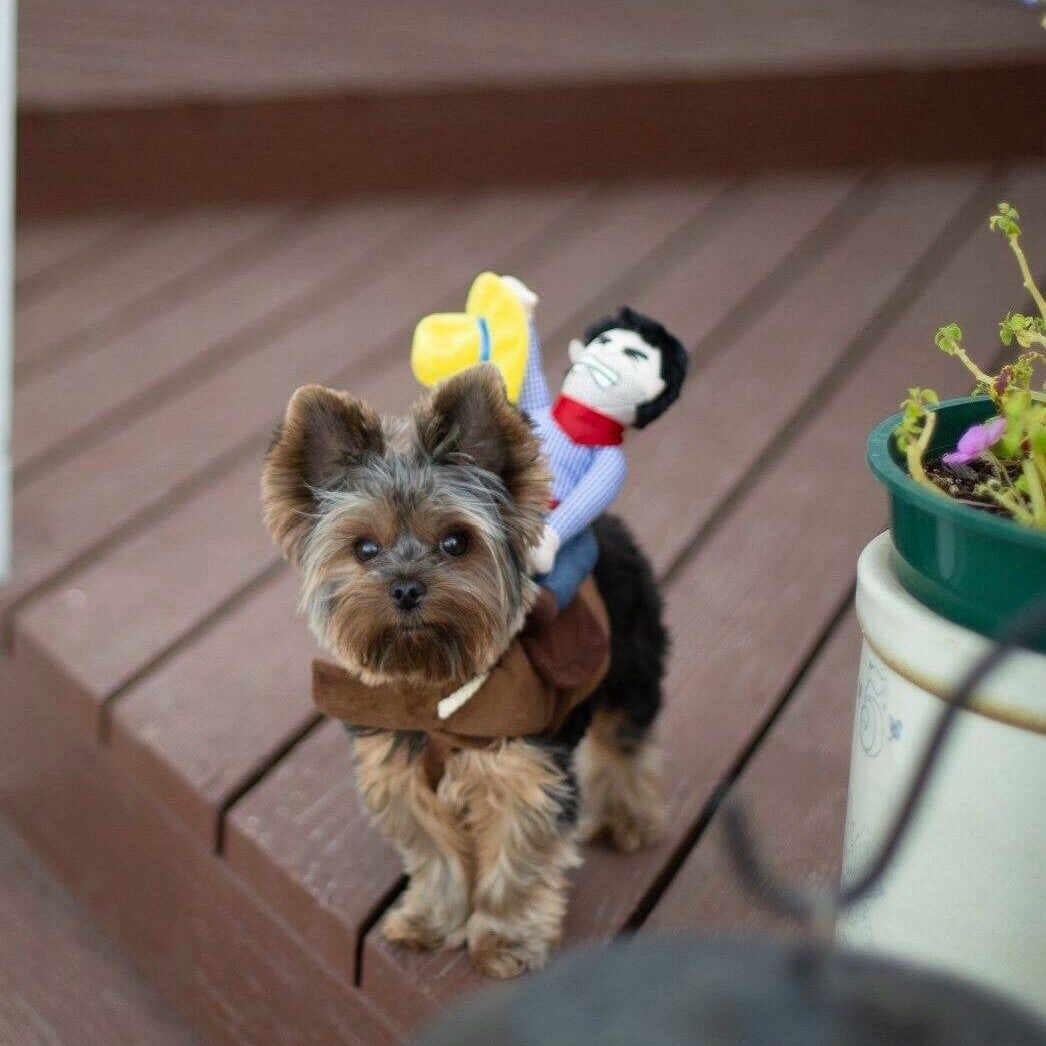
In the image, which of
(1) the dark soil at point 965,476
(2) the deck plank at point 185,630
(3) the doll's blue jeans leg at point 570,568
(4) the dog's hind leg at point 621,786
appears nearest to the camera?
(1) the dark soil at point 965,476

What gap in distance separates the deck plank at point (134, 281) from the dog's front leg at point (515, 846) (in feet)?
4.88

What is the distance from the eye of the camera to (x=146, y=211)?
2846mm

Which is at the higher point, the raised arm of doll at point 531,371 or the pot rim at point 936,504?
the pot rim at point 936,504

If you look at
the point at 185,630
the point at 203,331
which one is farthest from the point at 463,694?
the point at 203,331

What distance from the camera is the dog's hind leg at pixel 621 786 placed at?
1320 mm

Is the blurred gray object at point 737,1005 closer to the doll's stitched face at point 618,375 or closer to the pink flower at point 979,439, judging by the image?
the pink flower at point 979,439

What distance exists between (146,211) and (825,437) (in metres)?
1.65

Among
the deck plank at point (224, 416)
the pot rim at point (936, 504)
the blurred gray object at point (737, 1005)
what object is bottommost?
the deck plank at point (224, 416)

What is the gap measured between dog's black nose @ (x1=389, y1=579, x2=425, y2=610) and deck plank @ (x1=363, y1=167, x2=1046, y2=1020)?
0.43m

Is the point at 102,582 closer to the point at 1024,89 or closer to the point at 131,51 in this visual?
the point at 131,51

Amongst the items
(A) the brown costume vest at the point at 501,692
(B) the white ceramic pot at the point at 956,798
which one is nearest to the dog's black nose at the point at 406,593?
(A) the brown costume vest at the point at 501,692

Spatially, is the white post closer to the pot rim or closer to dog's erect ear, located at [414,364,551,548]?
dog's erect ear, located at [414,364,551,548]

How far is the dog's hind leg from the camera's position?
4.33 feet

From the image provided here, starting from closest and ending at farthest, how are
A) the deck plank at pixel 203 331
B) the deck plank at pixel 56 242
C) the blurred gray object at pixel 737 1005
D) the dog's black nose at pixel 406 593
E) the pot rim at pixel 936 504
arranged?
the blurred gray object at pixel 737 1005 < the pot rim at pixel 936 504 < the dog's black nose at pixel 406 593 < the deck plank at pixel 203 331 < the deck plank at pixel 56 242
